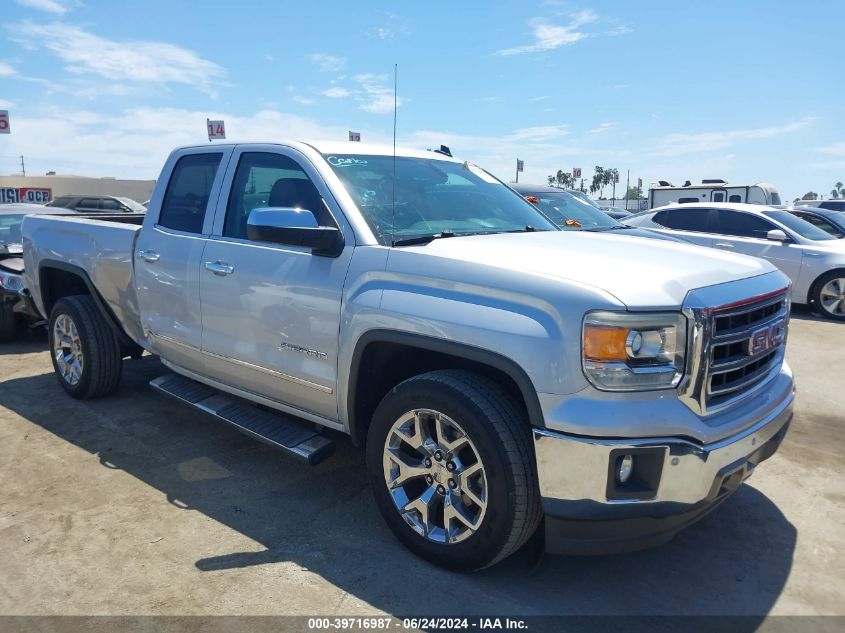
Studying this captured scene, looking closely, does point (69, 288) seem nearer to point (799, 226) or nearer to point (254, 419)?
point (254, 419)

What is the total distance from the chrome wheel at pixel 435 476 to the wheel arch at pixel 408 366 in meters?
0.29

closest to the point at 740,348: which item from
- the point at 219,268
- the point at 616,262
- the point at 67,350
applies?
the point at 616,262

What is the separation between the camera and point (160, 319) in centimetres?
441

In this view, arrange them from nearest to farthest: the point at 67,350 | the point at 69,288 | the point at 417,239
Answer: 1. the point at 417,239
2. the point at 67,350
3. the point at 69,288

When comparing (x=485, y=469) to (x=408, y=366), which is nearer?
(x=485, y=469)

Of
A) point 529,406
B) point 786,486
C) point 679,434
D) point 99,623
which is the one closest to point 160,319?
point 99,623

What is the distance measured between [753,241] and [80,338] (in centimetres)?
950

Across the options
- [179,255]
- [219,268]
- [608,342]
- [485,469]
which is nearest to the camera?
[608,342]

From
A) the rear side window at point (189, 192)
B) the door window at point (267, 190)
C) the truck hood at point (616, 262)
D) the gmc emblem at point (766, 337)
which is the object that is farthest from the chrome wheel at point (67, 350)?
the gmc emblem at point (766, 337)

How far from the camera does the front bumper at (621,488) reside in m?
2.42

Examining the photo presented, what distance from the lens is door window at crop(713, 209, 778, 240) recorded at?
10.4 meters

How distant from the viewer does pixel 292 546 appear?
321cm

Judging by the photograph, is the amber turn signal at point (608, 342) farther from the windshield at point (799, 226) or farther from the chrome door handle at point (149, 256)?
the windshield at point (799, 226)

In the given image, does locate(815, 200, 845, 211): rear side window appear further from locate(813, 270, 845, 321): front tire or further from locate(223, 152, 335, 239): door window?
locate(223, 152, 335, 239): door window
